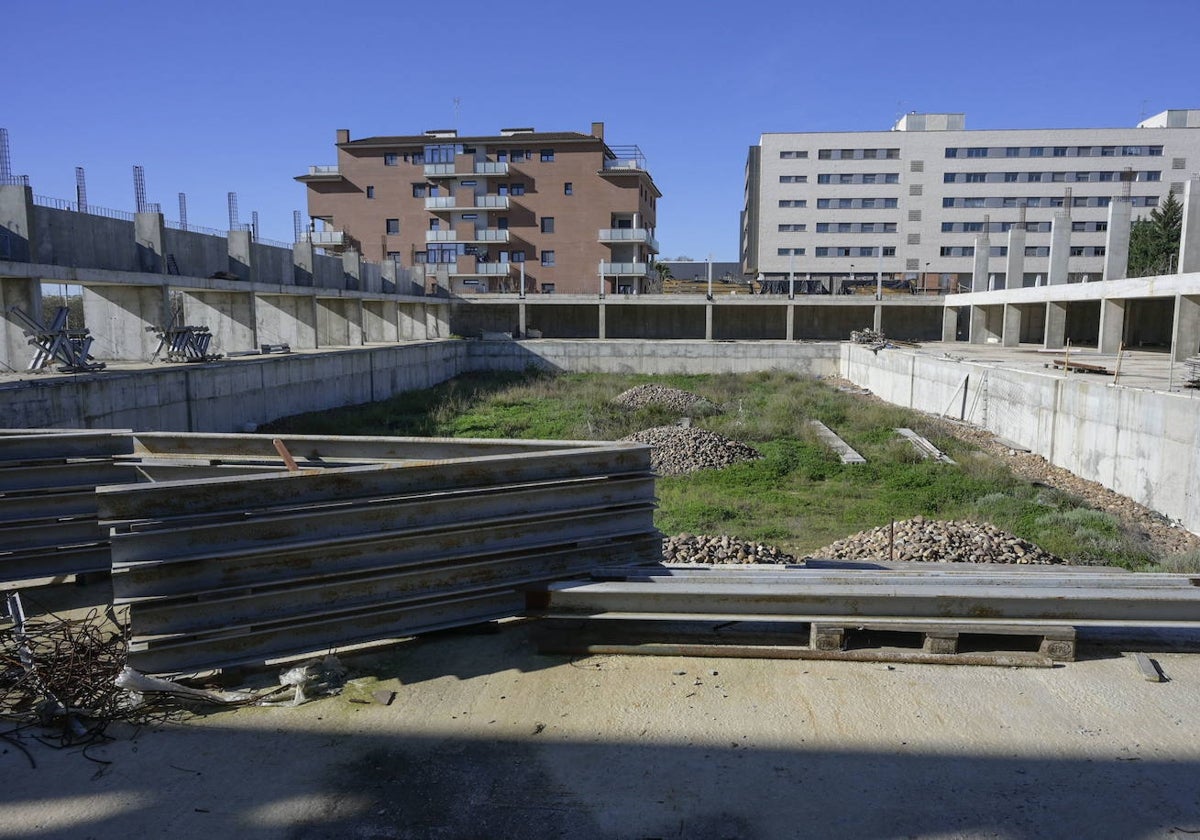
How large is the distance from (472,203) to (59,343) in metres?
45.5

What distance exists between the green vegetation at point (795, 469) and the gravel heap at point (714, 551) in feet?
7.25

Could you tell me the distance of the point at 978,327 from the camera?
39344 millimetres

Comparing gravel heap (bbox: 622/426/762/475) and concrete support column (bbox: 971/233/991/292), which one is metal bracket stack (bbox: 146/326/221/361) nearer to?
gravel heap (bbox: 622/426/762/475)

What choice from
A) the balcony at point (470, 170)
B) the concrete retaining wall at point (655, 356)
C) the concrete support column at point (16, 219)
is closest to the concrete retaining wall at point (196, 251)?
the concrete support column at point (16, 219)

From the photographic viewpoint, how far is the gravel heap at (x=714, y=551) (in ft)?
27.8

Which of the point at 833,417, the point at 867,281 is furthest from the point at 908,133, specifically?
the point at 833,417

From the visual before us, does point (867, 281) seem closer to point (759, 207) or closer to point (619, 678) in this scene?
point (759, 207)

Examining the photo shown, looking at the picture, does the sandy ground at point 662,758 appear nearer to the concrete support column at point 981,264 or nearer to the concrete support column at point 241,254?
the concrete support column at point 241,254

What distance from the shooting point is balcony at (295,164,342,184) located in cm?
6020

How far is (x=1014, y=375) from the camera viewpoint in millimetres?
19578

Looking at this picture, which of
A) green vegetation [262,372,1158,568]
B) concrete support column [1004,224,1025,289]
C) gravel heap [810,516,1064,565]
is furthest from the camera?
concrete support column [1004,224,1025,289]

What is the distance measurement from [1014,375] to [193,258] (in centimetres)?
2116

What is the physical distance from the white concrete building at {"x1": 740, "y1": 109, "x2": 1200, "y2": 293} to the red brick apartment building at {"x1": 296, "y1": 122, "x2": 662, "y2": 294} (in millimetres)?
15845

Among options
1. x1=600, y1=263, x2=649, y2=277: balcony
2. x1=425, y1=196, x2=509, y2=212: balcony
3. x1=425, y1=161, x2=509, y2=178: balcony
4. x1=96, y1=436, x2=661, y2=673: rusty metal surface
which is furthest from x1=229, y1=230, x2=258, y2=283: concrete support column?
x1=425, y1=161, x2=509, y2=178: balcony
